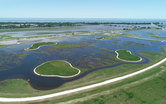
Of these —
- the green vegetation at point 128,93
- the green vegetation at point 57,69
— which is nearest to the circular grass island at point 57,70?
the green vegetation at point 57,69

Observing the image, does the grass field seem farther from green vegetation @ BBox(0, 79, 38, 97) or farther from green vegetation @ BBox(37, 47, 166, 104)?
green vegetation @ BBox(37, 47, 166, 104)

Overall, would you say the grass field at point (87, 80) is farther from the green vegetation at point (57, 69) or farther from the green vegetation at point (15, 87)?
the green vegetation at point (57, 69)

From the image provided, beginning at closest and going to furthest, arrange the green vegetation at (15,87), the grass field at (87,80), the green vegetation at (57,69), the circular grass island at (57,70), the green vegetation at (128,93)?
the green vegetation at (128,93) < the grass field at (87,80) < the green vegetation at (15,87) < the circular grass island at (57,70) < the green vegetation at (57,69)

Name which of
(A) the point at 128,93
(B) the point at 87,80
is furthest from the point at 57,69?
(A) the point at 128,93

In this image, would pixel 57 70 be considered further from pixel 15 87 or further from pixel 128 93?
pixel 128 93

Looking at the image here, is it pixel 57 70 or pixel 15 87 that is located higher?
pixel 57 70

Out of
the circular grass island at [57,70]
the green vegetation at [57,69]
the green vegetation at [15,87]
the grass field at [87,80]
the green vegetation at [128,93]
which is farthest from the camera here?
the green vegetation at [57,69]

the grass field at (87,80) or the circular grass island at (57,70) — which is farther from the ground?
the circular grass island at (57,70)

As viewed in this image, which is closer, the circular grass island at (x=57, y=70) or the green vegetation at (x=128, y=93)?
the green vegetation at (x=128, y=93)

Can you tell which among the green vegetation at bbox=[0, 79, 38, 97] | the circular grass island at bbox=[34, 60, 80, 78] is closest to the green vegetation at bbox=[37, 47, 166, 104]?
the green vegetation at bbox=[0, 79, 38, 97]
